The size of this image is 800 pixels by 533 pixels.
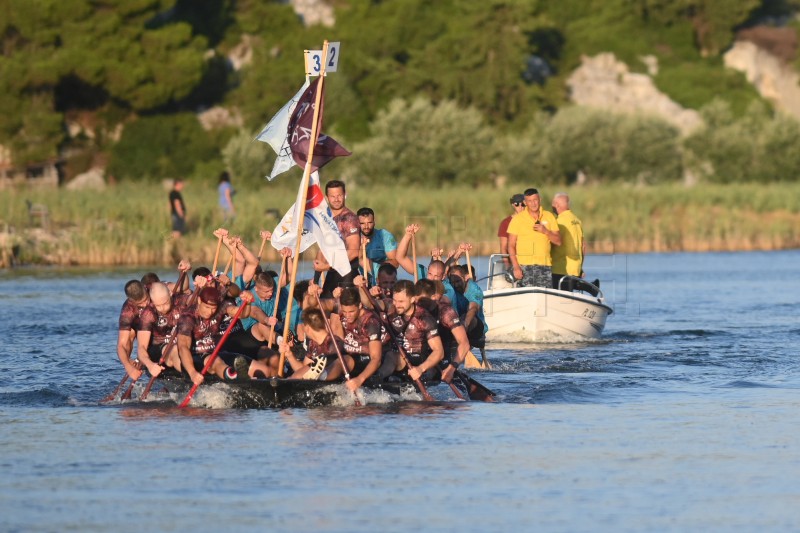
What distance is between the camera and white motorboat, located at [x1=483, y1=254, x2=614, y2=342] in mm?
20219

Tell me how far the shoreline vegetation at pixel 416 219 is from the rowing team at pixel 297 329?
1818cm

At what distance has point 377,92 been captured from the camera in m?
62.7

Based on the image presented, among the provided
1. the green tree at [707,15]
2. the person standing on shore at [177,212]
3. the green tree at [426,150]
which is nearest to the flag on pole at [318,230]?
the person standing on shore at [177,212]

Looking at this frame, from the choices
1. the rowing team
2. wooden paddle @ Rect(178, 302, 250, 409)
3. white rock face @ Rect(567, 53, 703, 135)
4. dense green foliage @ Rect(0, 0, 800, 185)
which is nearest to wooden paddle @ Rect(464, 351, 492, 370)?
the rowing team

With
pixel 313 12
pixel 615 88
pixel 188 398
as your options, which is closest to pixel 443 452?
pixel 188 398

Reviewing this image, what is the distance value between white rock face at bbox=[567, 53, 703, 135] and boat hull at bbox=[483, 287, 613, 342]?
45876mm

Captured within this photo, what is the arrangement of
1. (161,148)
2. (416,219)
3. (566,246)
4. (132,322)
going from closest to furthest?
(132,322) → (566,246) → (416,219) → (161,148)

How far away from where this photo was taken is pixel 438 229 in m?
39.4

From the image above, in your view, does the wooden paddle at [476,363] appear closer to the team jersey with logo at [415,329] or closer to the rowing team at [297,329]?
the rowing team at [297,329]

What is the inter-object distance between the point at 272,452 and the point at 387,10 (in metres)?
54.1

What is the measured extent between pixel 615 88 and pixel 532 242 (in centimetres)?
4925

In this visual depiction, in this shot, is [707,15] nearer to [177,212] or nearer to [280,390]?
[177,212]

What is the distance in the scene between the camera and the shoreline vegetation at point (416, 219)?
3459cm

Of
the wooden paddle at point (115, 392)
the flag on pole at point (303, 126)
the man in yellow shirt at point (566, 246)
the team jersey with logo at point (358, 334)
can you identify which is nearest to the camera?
the team jersey with logo at point (358, 334)
